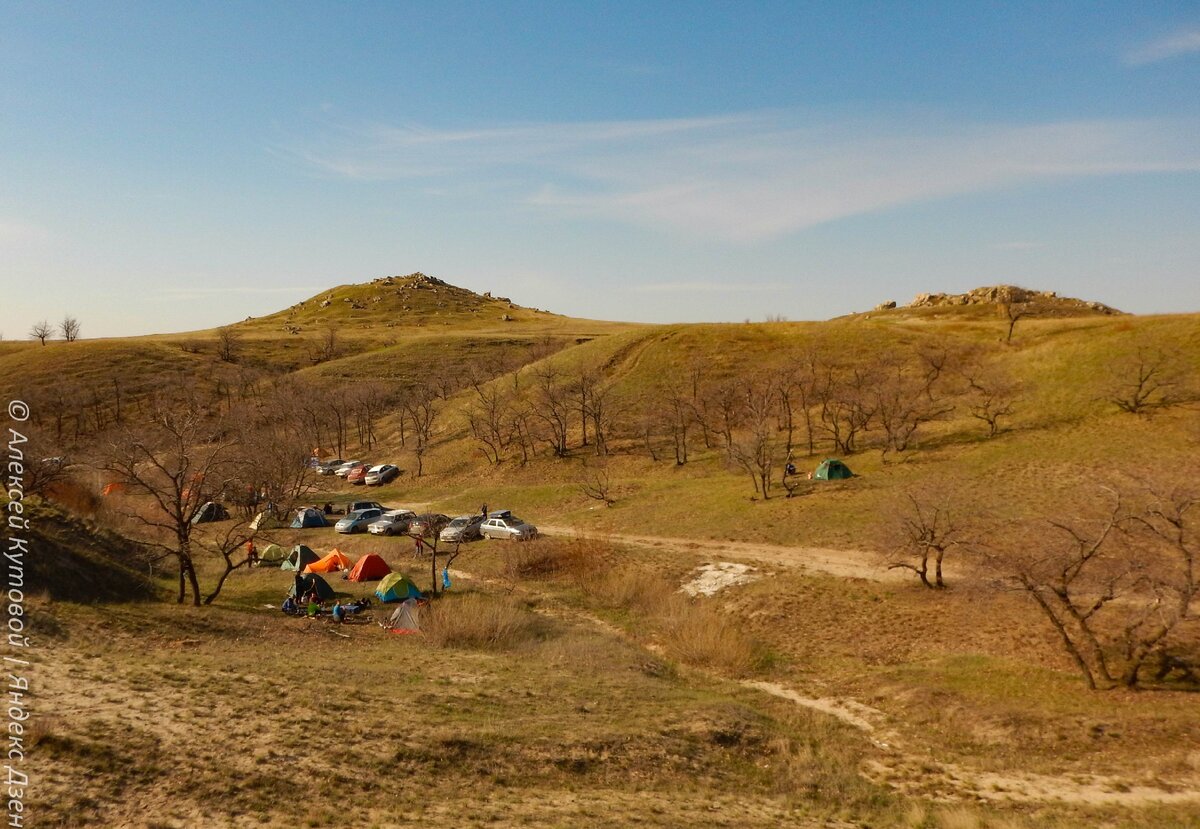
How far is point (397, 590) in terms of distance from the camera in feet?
100

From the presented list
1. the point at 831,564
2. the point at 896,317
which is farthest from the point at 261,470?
the point at 896,317

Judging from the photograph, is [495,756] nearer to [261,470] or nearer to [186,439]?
[186,439]

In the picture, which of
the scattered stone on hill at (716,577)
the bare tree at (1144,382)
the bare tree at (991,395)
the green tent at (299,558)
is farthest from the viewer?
the bare tree at (991,395)

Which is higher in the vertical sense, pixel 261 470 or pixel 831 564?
pixel 261 470

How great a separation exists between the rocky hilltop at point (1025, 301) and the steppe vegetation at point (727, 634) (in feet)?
112

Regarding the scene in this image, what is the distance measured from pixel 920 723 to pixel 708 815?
28.4 feet

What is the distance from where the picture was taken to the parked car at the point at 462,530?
4106 cm

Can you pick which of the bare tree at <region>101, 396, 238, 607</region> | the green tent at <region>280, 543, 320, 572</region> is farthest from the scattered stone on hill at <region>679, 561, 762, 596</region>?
the green tent at <region>280, 543, 320, 572</region>

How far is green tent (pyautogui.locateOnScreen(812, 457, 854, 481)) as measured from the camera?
144 ft

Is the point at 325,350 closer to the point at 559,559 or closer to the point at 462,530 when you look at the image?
the point at 462,530

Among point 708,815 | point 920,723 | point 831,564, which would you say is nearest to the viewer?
point 708,815

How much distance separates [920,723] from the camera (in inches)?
754

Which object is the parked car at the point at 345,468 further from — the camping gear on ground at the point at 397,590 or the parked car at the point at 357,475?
the camping gear on ground at the point at 397,590

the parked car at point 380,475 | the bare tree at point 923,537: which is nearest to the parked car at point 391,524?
the parked car at point 380,475
